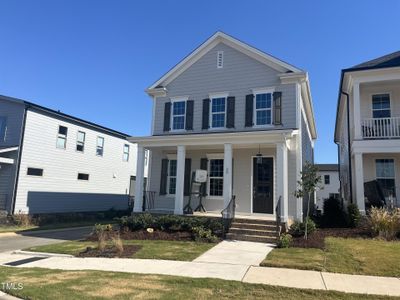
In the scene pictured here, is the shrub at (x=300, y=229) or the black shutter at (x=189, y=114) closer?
the shrub at (x=300, y=229)

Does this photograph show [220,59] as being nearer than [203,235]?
No

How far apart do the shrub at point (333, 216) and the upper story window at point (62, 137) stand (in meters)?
15.7

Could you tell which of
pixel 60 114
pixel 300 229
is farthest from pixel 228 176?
pixel 60 114

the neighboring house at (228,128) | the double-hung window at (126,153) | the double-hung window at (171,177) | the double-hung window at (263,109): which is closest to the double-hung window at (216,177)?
the neighboring house at (228,128)

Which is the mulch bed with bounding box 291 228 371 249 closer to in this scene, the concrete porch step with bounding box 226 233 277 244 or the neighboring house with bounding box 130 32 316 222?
the concrete porch step with bounding box 226 233 277 244

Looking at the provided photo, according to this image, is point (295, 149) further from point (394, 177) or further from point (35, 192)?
point (35, 192)

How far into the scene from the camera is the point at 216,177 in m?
15.1

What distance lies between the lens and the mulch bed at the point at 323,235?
971cm

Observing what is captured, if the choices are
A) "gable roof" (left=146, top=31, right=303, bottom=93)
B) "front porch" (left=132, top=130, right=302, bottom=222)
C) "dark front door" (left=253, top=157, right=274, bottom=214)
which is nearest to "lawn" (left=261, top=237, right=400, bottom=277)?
"front porch" (left=132, top=130, right=302, bottom=222)

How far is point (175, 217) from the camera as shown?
1260 cm

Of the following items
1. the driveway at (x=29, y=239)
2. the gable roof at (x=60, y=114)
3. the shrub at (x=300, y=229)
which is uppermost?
the gable roof at (x=60, y=114)

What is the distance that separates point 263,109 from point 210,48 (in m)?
4.32

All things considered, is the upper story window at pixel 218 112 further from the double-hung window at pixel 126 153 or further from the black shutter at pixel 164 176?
the double-hung window at pixel 126 153

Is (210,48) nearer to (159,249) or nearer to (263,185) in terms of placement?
(263,185)
